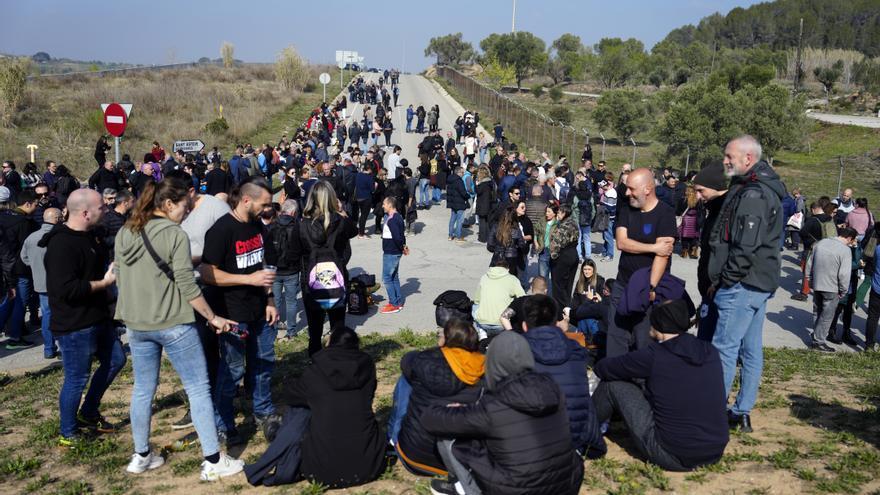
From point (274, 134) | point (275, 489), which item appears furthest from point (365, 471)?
point (274, 134)

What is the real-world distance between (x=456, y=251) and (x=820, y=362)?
27.7ft

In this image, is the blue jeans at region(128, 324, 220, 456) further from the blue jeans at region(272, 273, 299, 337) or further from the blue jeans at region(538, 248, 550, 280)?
the blue jeans at region(538, 248, 550, 280)

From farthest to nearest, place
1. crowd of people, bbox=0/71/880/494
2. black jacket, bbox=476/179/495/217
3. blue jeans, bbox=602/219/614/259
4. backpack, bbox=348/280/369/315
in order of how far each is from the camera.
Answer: black jacket, bbox=476/179/495/217
blue jeans, bbox=602/219/614/259
backpack, bbox=348/280/369/315
crowd of people, bbox=0/71/880/494

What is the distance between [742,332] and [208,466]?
13.3 ft

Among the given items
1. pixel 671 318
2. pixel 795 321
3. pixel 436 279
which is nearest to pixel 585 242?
pixel 436 279

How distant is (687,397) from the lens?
191 inches

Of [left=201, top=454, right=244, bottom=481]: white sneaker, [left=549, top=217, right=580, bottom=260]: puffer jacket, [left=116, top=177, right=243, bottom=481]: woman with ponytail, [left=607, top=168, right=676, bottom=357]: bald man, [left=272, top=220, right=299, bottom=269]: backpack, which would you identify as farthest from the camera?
[left=549, top=217, right=580, bottom=260]: puffer jacket

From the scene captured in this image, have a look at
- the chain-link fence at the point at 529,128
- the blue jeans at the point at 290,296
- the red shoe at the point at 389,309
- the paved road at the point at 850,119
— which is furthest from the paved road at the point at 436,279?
the paved road at the point at 850,119

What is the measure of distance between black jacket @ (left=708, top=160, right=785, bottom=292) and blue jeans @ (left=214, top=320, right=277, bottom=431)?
353 cm

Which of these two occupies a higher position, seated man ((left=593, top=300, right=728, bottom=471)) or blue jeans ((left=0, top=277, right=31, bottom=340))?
seated man ((left=593, top=300, right=728, bottom=471))

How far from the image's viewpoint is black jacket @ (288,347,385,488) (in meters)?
4.81

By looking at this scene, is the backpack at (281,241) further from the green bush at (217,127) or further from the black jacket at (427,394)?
the green bush at (217,127)

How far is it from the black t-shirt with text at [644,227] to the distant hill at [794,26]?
4732 inches

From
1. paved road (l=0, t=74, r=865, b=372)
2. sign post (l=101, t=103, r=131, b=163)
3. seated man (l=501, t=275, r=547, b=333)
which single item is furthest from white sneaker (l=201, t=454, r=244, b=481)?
sign post (l=101, t=103, r=131, b=163)
